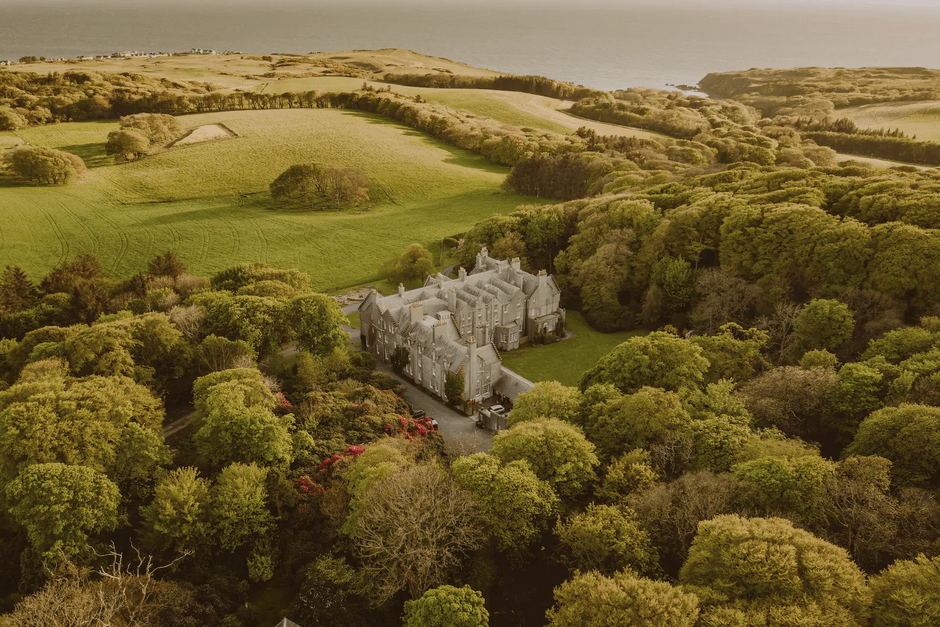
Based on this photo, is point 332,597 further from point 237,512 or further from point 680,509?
point 680,509

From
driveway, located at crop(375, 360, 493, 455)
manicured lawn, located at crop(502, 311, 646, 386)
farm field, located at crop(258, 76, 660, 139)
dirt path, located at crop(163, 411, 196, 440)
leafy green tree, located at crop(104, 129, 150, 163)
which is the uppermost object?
farm field, located at crop(258, 76, 660, 139)

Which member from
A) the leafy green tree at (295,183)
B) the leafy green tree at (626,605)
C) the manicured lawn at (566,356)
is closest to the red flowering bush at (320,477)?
the leafy green tree at (626,605)

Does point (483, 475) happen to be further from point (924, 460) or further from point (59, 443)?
point (59, 443)

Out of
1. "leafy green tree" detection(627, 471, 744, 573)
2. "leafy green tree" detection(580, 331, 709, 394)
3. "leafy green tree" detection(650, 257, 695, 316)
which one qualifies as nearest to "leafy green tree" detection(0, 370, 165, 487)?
"leafy green tree" detection(627, 471, 744, 573)

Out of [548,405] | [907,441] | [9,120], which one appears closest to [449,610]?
[548,405]

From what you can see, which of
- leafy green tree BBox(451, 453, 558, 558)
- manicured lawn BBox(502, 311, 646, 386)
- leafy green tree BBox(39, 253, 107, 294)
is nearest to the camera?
leafy green tree BBox(451, 453, 558, 558)

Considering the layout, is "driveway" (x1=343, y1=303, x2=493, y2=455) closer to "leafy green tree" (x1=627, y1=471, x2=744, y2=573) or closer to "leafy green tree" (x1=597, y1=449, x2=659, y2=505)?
"leafy green tree" (x1=597, y1=449, x2=659, y2=505)

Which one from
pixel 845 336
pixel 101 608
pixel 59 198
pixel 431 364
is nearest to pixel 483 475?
pixel 101 608
